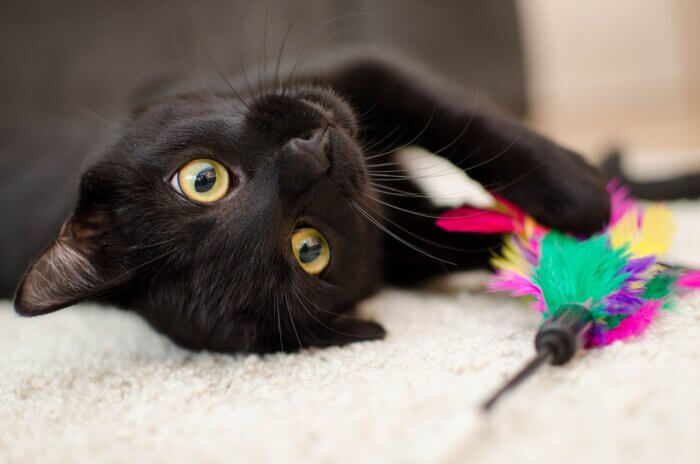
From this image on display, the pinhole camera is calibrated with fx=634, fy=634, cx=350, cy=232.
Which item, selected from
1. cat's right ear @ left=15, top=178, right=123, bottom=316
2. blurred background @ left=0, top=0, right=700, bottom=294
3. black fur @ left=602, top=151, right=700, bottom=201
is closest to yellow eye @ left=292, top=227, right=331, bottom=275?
cat's right ear @ left=15, top=178, right=123, bottom=316

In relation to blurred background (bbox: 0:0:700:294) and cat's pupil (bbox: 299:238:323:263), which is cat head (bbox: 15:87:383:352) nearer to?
cat's pupil (bbox: 299:238:323:263)

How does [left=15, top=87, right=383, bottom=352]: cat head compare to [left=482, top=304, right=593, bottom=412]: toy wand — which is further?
[left=15, top=87, right=383, bottom=352]: cat head

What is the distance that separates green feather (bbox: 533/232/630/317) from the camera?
763 mm

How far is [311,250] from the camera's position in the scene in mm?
870

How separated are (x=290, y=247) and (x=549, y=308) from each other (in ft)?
1.10

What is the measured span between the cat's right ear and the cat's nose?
281 mm

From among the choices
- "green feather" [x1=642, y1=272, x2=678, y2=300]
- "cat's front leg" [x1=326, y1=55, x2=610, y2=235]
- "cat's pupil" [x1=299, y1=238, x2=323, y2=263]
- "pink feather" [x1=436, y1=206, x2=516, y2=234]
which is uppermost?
"cat's front leg" [x1=326, y1=55, x2=610, y2=235]

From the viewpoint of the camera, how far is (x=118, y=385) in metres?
0.83

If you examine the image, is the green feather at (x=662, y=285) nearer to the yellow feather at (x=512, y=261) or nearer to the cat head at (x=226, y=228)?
the yellow feather at (x=512, y=261)

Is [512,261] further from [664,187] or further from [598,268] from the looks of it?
[664,187]

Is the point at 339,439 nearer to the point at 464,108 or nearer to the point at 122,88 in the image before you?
the point at 464,108

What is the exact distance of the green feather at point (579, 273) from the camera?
763 millimetres

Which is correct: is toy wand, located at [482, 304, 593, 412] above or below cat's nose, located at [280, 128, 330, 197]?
below

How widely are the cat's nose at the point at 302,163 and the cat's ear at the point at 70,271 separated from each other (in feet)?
0.94
